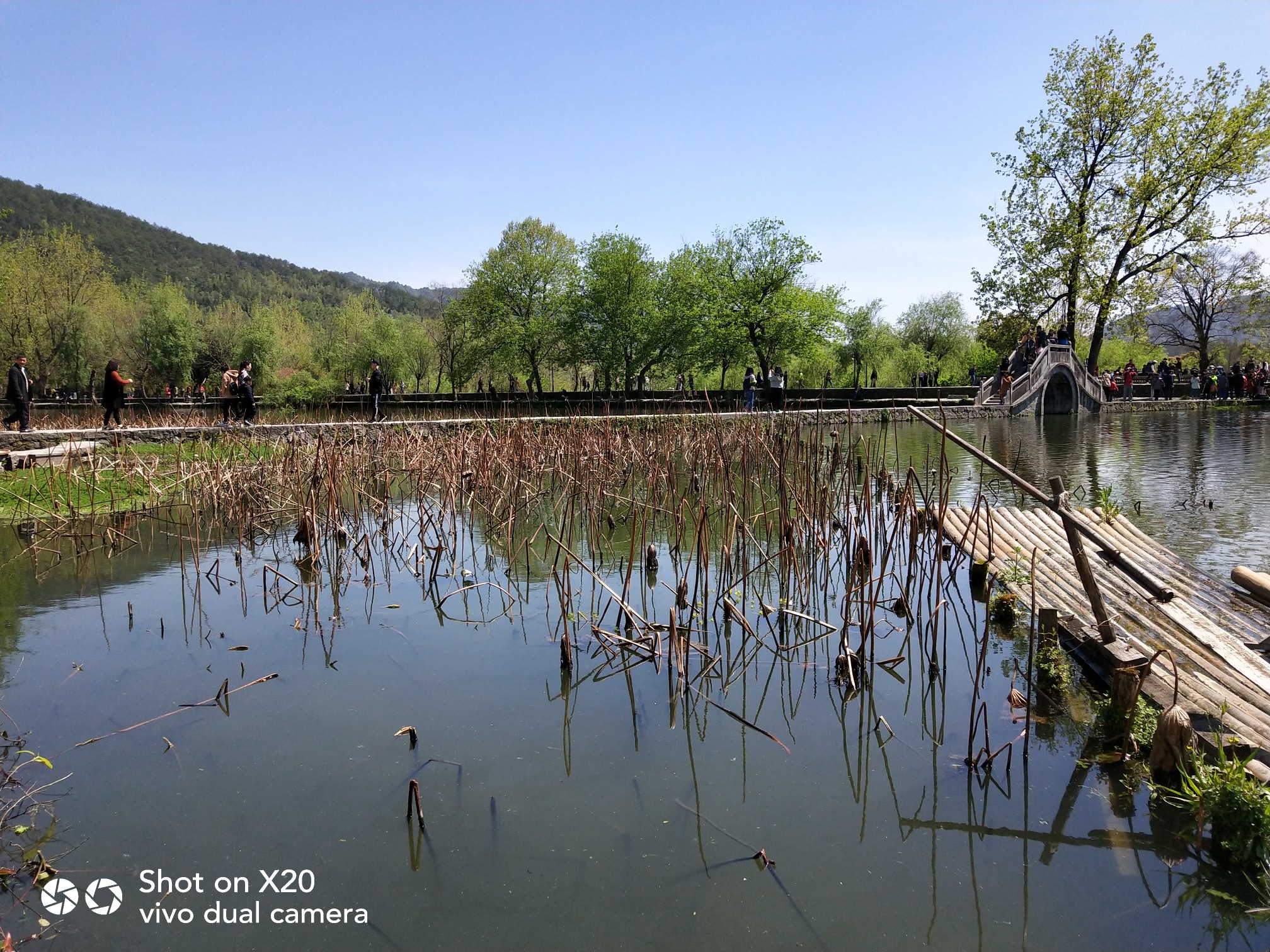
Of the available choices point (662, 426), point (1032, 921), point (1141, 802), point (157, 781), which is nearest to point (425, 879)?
point (157, 781)

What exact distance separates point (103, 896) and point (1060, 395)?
132 feet

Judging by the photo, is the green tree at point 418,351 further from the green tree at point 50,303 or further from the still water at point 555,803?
the still water at point 555,803

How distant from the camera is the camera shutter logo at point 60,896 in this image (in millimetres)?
3225

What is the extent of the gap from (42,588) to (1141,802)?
956cm

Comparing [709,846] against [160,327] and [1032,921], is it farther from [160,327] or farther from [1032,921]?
[160,327]

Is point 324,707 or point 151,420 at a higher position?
point 151,420

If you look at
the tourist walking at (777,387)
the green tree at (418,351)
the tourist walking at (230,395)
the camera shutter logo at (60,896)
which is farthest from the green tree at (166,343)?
the camera shutter logo at (60,896)

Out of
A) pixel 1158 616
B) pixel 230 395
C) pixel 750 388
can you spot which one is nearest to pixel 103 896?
pixel 1158 616

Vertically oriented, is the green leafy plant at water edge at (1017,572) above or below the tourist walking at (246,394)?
below

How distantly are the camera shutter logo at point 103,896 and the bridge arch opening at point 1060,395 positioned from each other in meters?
38.9

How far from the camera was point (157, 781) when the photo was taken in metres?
4.20

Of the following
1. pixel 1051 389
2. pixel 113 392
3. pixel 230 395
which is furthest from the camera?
pixel 1051 389

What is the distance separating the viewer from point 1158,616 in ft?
19.8

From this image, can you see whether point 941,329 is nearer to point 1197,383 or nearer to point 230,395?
point 1197,383
